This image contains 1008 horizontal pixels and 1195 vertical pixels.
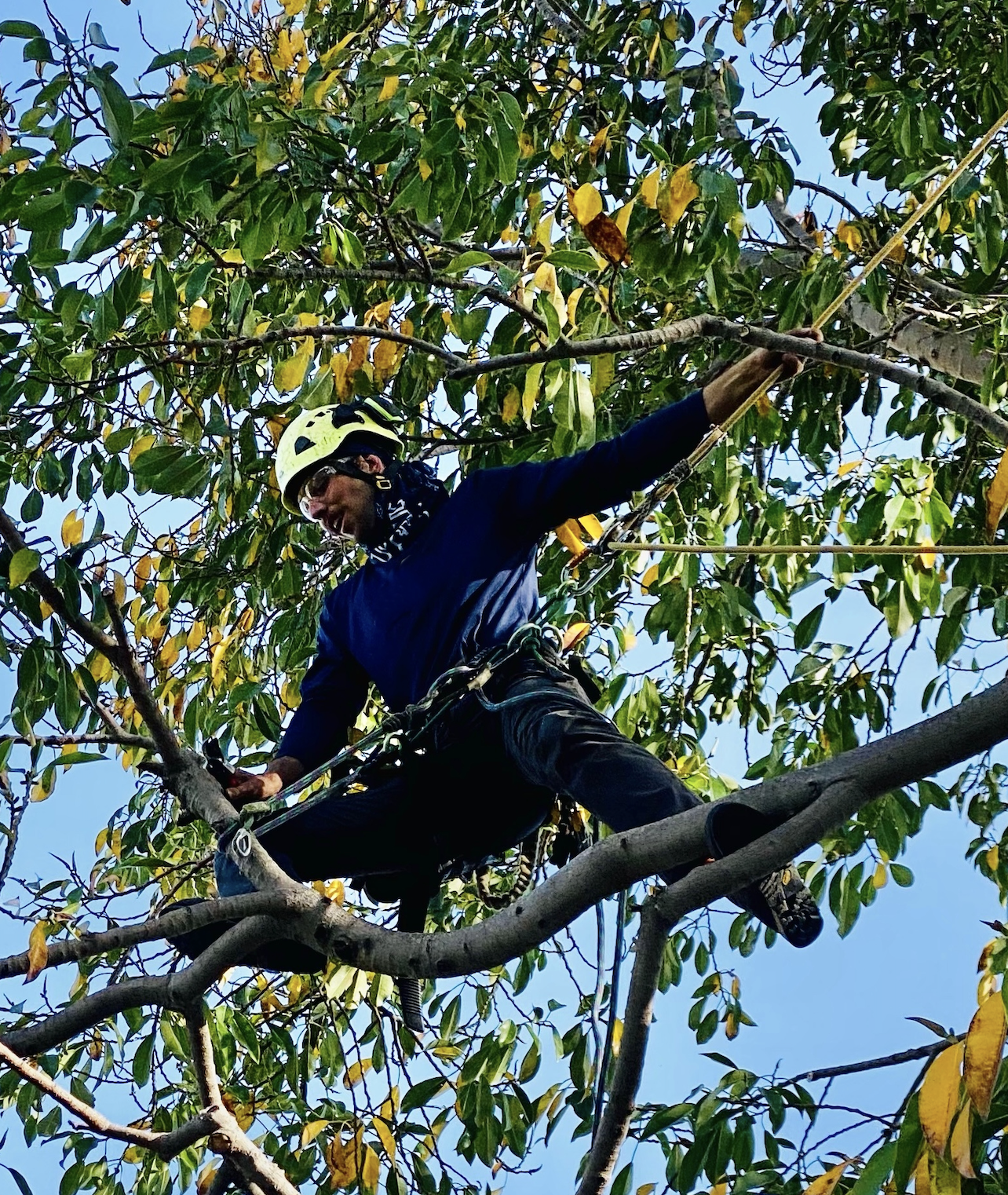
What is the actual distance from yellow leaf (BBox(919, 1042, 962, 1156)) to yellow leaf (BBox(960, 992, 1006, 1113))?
21 millimetres

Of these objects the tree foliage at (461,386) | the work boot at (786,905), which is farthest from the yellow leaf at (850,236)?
the work boot at (786,905)

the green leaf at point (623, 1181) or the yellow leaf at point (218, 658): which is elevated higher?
the yellow leaf at point (218, 658)

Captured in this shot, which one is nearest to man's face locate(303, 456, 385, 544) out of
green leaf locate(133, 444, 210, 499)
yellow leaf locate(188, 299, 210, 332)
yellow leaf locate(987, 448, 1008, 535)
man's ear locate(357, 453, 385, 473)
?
man's ear locate(357, 453, 385, 473)

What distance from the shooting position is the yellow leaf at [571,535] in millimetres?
2828

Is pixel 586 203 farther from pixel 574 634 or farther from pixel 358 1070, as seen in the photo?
pixel 358 1070

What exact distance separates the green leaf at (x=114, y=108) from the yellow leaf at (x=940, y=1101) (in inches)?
64.3

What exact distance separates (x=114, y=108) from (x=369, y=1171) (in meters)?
1.97

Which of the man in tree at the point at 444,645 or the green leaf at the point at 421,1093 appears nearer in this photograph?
the man in tree at the point at 444,645

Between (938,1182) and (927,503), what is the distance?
165 centimetres

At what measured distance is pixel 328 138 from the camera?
94.7 inches

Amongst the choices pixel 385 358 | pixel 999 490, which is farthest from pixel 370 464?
pixel 999 490

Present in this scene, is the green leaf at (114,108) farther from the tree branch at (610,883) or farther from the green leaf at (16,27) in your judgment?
the tree branch at (610,883)

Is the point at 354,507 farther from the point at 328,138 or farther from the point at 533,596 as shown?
the point at 328,138

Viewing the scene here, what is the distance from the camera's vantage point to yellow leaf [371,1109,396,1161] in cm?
283
